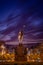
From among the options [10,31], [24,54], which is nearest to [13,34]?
[10,31]

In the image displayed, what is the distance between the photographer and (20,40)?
996 centimetres

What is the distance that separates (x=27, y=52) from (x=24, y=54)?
657 millimetres

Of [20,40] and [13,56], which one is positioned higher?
[20,40]

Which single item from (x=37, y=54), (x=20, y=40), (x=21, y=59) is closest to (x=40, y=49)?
(x=37, y=54)

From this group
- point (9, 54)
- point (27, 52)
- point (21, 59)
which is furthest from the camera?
point (9, 54)

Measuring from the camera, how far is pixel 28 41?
10148 millimetres

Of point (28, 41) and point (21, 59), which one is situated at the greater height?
point (28, 41)

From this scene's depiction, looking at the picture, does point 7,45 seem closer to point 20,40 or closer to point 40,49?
point 20,40

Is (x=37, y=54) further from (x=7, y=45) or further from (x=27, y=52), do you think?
(x=7, y=45)

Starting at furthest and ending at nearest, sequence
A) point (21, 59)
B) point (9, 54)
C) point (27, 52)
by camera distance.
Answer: point (9, 54)
point (27, 52)
point (21, 59)

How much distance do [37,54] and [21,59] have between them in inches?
68.8

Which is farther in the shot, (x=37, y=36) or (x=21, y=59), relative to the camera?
(x=37, y=36)

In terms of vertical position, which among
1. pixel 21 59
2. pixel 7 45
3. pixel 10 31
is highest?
pixel 10 31

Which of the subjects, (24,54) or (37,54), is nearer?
(24,54)
